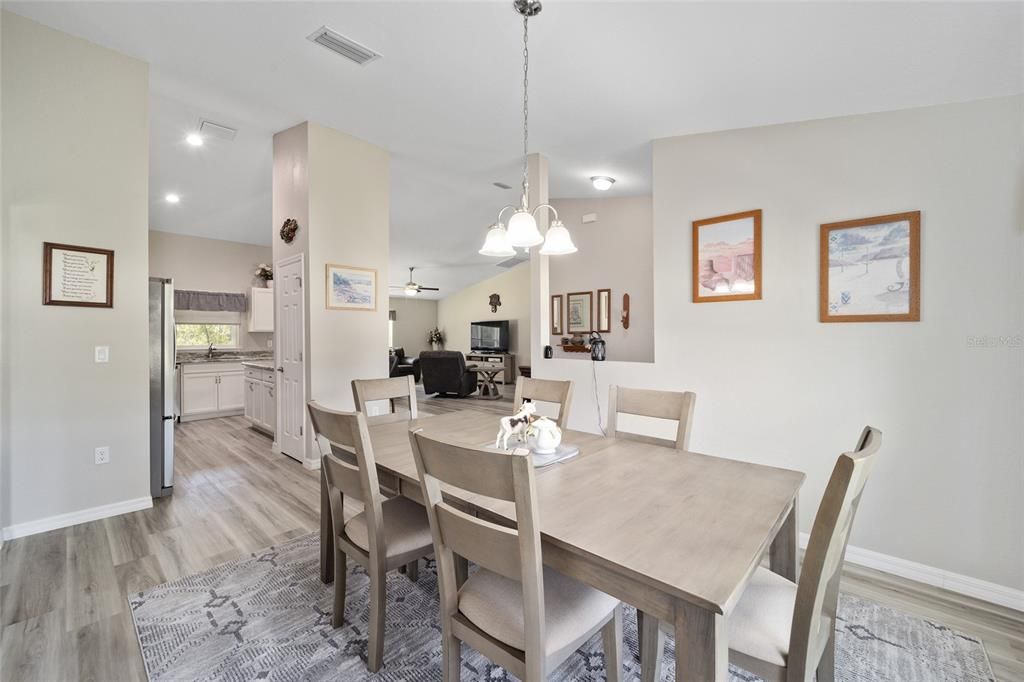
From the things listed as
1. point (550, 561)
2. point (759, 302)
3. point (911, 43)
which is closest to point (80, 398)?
point (550, 561)

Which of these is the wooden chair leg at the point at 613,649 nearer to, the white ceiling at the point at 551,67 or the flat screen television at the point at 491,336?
the white ceiling at the point at 551,67

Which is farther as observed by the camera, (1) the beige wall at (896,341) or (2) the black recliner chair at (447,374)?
(2) the black recliner chair at (447,374)

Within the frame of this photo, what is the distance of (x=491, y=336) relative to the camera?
34.8ft

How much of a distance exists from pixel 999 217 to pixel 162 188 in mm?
7166

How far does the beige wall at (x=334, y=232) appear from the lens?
12.6 feet

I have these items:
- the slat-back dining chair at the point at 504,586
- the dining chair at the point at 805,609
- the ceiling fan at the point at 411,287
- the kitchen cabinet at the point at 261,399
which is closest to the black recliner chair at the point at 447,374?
the ceiling fan at the point at 411,287

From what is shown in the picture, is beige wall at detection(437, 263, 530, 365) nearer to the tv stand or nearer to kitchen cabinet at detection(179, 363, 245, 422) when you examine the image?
the tv stand

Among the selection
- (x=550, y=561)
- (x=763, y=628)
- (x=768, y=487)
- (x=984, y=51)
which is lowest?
(x=763, y=628)

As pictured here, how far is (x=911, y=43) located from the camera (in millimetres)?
1895

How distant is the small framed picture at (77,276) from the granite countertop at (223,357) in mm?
2962

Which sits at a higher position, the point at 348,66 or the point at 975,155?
the point at 348,66

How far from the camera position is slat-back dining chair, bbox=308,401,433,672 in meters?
1.51

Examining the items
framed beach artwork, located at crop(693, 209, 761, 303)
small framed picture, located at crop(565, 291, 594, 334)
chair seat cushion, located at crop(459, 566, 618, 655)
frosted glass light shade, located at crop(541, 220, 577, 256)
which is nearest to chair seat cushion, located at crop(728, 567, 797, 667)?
chair seat cushion, located at crop(459, 566, 618, 655)

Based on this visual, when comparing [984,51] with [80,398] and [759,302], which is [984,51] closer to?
[759,302]
